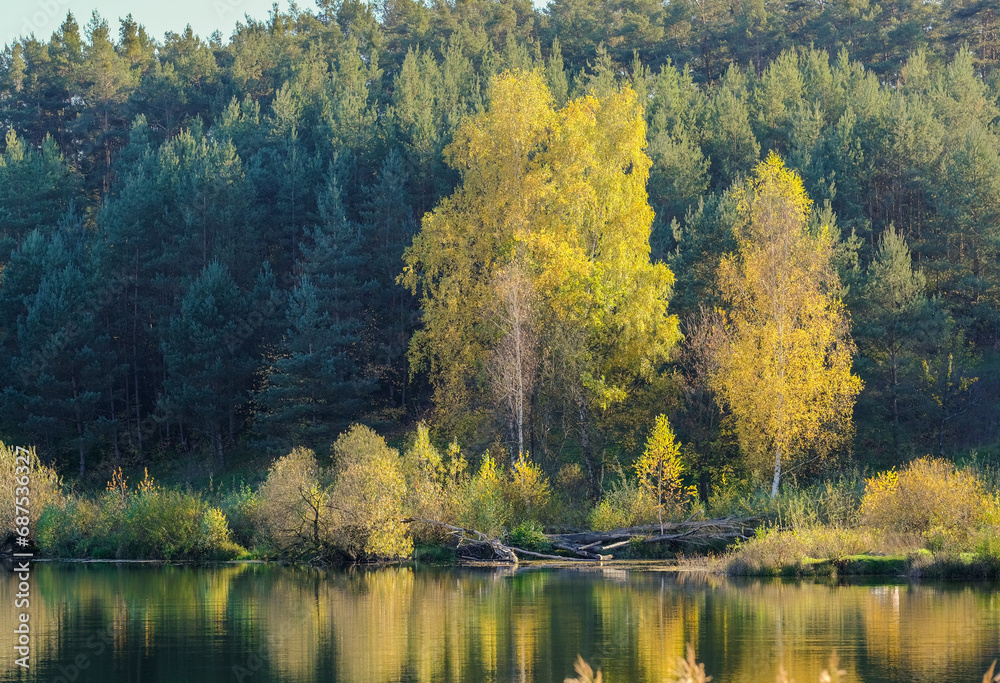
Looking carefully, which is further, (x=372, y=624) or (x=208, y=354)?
(x=208, y=354)

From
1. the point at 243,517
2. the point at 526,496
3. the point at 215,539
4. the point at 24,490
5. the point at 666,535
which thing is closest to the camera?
the point at 666,535

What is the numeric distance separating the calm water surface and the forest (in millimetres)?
9201

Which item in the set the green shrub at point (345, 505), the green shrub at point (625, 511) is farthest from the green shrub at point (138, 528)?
the green shrub at point (625, 511)

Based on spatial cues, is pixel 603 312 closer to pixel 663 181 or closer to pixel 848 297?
pixel 848 297

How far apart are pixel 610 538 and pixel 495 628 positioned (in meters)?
14.6

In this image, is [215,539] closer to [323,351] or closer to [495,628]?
[323,351]

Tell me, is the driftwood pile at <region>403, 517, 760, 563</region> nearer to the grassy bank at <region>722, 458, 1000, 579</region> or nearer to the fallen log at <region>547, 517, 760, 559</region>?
the fallen log at <region>547, 517, 760, 559</region>

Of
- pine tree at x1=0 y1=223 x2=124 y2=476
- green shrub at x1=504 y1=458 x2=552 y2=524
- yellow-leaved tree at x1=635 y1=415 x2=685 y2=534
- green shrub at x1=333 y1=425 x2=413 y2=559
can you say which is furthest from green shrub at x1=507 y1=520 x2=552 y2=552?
pine tree at x1=0 y1=223 x2=124 y2=476

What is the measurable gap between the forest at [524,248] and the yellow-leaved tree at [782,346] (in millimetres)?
129

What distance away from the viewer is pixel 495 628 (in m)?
23.0

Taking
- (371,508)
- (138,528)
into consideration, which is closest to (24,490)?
(138,528)

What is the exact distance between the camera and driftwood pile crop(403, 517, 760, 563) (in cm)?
3622

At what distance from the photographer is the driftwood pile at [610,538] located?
1426 inches

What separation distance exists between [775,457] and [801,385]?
9.36ft
